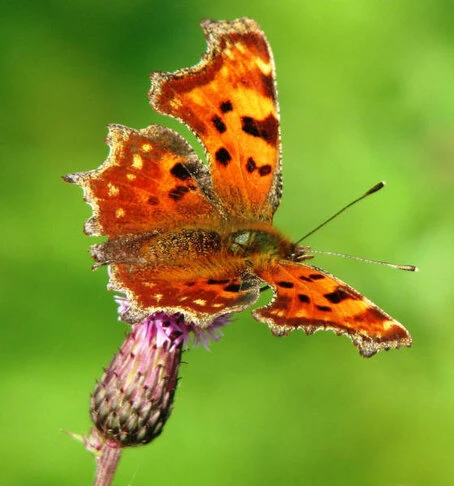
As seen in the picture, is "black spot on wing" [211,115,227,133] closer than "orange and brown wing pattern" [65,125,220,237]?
No

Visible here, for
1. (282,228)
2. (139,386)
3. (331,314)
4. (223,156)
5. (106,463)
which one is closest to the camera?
(331,314)

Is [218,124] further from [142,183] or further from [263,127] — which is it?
[142,183]

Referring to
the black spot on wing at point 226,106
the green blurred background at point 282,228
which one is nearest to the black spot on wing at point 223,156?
the black spot on wing at point 226,106

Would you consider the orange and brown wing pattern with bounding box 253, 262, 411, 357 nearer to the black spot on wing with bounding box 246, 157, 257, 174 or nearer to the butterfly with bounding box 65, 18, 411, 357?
the butterfly with bounding box 65, 18, 411, 357

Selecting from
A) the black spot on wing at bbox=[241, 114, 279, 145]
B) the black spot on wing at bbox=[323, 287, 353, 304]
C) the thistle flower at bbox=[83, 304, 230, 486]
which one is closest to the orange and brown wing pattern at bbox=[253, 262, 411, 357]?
the black spot on wing at bbox=[323, 287, 353, 304]

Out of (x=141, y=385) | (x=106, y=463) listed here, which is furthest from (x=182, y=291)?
(x=106, y=463)

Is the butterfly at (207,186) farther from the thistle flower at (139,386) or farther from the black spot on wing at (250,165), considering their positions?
the thistle flower at (139,386)

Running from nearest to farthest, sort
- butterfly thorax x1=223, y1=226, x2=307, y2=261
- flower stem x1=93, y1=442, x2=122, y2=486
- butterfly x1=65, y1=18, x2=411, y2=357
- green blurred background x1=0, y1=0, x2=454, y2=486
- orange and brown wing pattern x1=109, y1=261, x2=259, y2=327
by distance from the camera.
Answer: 1. orange and brown wing pattern x1=109, y1=261, x2=259, y2=327
2. flower stem x1=93, y1=442, x2=122, y2=486
3. butterfly x1=65, y1=18, x2=411, y2=357
4. butterfly thorax x1=223, y1=226, x2=307, y2=261
5. green blurred background x1=0, y1=0, x2=454, y2=486
